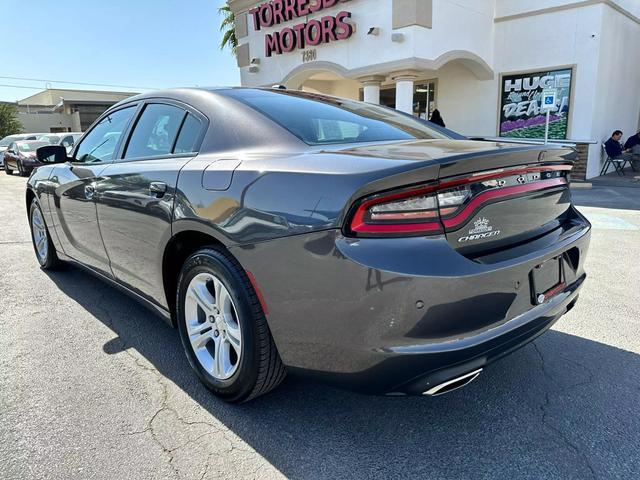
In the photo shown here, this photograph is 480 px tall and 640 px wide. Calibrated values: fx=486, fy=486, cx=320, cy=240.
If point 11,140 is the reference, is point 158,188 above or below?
below

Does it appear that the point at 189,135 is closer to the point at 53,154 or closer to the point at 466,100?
the point at 53,154

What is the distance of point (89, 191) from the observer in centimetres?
339

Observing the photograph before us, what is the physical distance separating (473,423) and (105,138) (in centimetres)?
319

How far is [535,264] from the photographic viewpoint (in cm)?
206

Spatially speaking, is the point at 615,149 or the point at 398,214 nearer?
the point at 398,214

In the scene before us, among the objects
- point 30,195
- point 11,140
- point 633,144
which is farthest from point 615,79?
point 11,140

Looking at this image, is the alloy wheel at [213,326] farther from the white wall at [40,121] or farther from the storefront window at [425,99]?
the white wall at [40,121]

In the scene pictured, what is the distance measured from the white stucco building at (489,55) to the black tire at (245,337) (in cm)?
1092

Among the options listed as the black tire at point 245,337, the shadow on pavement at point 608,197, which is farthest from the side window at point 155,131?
the shadow on pavement at point 608,197

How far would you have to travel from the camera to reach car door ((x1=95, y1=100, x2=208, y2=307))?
263 centimetres

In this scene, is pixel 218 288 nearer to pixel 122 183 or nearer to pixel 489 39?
pixel 122 183

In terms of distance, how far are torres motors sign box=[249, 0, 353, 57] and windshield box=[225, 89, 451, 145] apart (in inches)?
447

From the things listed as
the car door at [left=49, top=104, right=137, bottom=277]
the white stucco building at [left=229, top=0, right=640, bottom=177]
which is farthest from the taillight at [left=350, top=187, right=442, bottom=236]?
the white stucco building at [left=229, top=0, right=640, bottom=177]

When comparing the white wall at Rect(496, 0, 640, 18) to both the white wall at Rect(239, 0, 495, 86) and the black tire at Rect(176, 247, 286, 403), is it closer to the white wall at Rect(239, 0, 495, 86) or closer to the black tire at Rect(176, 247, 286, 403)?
the white wall at Rect(239, 0, 495, 86)
